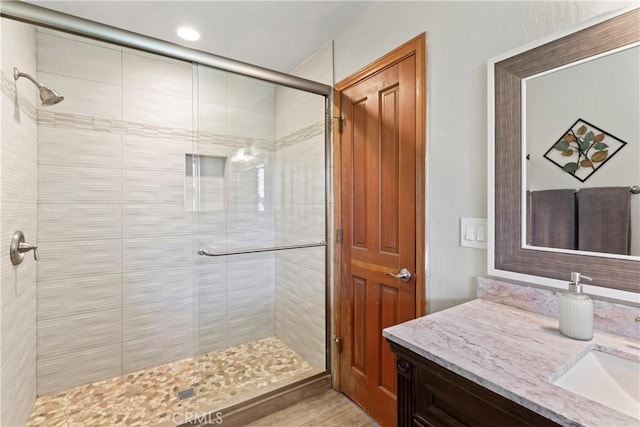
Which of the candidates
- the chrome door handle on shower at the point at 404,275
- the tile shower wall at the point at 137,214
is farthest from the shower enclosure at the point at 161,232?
the chrome door handle on shower at the point at 404,275

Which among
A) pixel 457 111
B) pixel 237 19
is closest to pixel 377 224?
pixel 457 111

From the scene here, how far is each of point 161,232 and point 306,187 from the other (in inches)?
48.7

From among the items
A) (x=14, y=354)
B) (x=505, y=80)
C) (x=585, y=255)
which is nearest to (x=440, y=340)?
(x=585, y=255)

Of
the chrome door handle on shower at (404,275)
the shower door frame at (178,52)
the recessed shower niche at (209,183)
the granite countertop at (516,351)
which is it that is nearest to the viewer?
Answer: the granite countertop at (516,351)

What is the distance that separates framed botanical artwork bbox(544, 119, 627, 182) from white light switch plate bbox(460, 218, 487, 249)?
1.08 ft

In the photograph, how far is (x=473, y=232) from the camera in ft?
4.13

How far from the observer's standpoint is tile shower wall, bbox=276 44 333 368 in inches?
83.8

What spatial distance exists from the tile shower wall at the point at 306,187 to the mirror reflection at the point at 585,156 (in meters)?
1.31

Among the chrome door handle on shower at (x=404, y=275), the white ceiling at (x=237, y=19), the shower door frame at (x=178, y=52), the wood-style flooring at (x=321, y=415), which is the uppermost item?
the white ceiling at (x=237, y=19)

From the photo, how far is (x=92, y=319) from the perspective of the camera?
6.97 ft

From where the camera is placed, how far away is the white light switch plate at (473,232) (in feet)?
4.01

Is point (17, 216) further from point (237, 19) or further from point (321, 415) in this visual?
point (321, 415)

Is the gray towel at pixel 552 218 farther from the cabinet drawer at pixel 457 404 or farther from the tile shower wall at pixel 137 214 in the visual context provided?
the tile shower wall at pixel 137 214

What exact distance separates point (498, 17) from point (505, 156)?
57 centimetres
